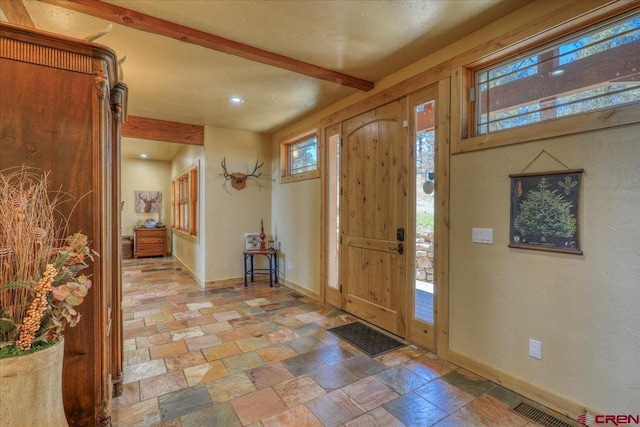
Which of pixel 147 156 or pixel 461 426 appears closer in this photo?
pixel 461 426

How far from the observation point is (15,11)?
6.34ft

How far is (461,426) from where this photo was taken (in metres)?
1.79

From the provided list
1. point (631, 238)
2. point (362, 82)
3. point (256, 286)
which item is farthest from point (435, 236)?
point (256, 286)

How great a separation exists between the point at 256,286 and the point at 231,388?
289 cm

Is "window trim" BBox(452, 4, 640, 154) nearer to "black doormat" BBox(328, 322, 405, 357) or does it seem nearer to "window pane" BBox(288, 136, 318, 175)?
"black doormat" BBox(328, 322, 405, 357)

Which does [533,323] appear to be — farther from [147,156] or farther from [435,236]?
[147,156]

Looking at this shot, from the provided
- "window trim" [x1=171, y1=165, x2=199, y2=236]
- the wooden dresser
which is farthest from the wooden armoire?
the wooden dresser

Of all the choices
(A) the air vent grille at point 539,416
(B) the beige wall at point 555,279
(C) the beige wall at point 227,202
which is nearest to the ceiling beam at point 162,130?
(C) the beige wall at point 227,202

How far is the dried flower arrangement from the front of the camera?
3.35 feet

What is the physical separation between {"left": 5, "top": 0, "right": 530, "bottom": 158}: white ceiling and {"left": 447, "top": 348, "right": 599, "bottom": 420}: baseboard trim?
2.52 m

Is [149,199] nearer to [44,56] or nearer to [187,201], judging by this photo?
[187,201]

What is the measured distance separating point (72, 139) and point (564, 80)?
8.91ft

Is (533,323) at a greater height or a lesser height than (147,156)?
lesser

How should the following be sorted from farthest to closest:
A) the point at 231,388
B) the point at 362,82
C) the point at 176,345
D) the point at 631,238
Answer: the point at 362,82, the point at 176,345, the point at 231,388, the point at 631,238
